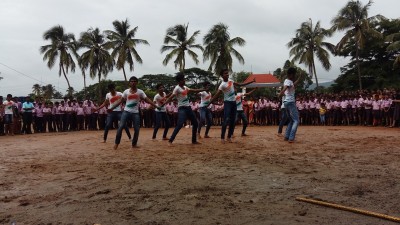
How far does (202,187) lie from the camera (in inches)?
178

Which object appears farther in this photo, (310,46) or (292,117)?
(310,46)

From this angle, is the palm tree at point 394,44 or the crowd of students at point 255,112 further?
the palm tree at point 394,44

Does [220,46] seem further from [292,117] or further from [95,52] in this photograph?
[292,117]

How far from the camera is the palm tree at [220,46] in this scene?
34.0m

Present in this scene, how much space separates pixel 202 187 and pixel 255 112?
1730 cm

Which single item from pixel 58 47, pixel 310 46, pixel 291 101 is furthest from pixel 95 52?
pixel 291 101

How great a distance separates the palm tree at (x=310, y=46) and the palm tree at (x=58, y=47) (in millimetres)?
24787

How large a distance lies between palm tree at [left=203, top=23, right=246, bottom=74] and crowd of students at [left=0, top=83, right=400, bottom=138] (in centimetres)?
1295

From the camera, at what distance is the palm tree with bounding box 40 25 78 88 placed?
39844 mm

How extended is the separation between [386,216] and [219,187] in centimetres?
194

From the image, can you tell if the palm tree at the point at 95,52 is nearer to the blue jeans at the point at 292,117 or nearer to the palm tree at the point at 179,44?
the palm tree at the point at 179,44

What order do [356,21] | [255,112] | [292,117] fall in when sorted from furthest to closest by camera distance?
[356,21] → [255,112] → [292,117]

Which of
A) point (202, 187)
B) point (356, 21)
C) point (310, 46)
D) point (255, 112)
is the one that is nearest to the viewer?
point (202, 187)

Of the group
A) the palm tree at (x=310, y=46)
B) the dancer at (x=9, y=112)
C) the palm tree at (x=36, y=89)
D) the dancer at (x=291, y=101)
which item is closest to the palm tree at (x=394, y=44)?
the palm tree at (x=310, y=46)
